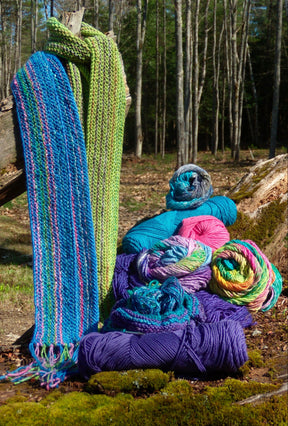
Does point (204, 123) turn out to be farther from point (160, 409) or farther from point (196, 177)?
point (160, 409)

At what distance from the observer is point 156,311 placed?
277cm

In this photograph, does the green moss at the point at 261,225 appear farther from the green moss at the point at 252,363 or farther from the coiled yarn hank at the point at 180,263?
the green moss at the point at 252,363

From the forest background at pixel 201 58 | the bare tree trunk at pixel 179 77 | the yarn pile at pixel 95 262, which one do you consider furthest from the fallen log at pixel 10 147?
the forest background at pixel 201 58

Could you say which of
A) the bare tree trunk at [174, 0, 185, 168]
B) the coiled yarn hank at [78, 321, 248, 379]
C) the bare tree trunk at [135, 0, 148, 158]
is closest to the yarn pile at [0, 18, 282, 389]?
the coiled yarn hank at [78, 321, 248, 379]

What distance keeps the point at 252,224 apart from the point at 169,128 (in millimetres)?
28372

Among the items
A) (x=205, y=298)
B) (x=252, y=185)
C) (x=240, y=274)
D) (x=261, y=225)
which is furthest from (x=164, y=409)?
(x=252, y=185)

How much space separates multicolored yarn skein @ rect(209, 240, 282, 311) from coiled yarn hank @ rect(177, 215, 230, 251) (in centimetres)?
31

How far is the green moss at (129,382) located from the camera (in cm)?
236

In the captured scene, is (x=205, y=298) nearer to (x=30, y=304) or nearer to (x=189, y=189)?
(x=189, y=189)

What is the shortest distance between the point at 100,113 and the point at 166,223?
4.21 ft

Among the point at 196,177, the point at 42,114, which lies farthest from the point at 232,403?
the point at 196,177

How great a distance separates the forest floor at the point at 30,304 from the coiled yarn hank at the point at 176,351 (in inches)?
4.6

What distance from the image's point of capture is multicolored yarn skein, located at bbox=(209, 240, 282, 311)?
320 centimetres

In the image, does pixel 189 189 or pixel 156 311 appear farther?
pixel 189 189
